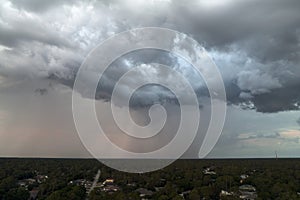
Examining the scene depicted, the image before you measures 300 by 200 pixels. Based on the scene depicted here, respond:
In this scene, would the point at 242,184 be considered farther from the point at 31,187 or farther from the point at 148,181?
the point at 31,187

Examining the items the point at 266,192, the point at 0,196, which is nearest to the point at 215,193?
the point at 266,192

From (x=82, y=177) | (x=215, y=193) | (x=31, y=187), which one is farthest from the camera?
(x=82, y=177)

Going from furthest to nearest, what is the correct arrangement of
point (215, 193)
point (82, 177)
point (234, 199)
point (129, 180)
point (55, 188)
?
point (82, 177), point (129, 180), point (55, 188), point (215, 193), point (234, 199)

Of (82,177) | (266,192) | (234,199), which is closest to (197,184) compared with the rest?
(266,192)

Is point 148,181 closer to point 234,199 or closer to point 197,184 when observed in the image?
point 197,184

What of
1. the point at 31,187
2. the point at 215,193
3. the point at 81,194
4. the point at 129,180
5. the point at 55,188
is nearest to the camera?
the point at 81,194

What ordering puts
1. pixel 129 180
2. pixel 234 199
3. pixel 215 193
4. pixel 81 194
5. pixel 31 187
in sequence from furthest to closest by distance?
pixel 129 180
pixel 31 187
pixel 215 193
pixel 81 194
pixel 234 199

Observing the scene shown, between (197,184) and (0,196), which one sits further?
(197,184)

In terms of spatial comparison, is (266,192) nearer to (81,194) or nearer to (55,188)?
(81,194)

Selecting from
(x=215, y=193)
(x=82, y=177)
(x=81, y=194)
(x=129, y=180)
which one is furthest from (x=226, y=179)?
(x=82, y=177)
